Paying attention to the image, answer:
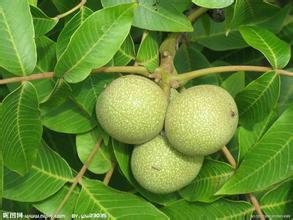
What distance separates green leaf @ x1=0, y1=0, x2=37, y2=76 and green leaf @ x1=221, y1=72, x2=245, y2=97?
72cm

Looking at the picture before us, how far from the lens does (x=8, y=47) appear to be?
146 cm

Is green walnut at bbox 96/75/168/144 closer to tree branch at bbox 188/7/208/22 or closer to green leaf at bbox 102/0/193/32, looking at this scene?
green leaf at bbox 102/0/193/32

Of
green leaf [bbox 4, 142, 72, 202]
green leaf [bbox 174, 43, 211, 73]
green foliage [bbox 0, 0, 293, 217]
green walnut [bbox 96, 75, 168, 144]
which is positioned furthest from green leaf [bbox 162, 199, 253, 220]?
green leaf [bbox 174, 43, 211, 73]

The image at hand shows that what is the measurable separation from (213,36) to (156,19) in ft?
1.94

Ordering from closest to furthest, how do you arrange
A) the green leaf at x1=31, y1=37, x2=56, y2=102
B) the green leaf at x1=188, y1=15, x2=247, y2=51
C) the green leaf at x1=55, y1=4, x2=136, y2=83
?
1. the green leaf at x1=55, y1=4, x2=136, y2=83
2. the green leaf at x1=31, y1=37, x2=56, y2=102
3. the green leaf at x1=188, y1=15, x2=247, y2=51

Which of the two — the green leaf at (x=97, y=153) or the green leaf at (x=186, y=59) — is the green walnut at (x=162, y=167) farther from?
the green leaf at (x=186, y=59)

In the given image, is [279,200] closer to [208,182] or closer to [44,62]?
[208,182]

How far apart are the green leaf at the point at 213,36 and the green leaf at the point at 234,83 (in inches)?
9.0

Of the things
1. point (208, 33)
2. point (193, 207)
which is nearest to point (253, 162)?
point (193, 207)

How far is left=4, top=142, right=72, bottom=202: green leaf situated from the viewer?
1589mm

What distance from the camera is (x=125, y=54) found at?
1656mm

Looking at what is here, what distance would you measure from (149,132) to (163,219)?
275 mm

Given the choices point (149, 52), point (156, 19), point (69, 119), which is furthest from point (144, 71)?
point (69, 119)

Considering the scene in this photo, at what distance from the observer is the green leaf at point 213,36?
6.56ft
